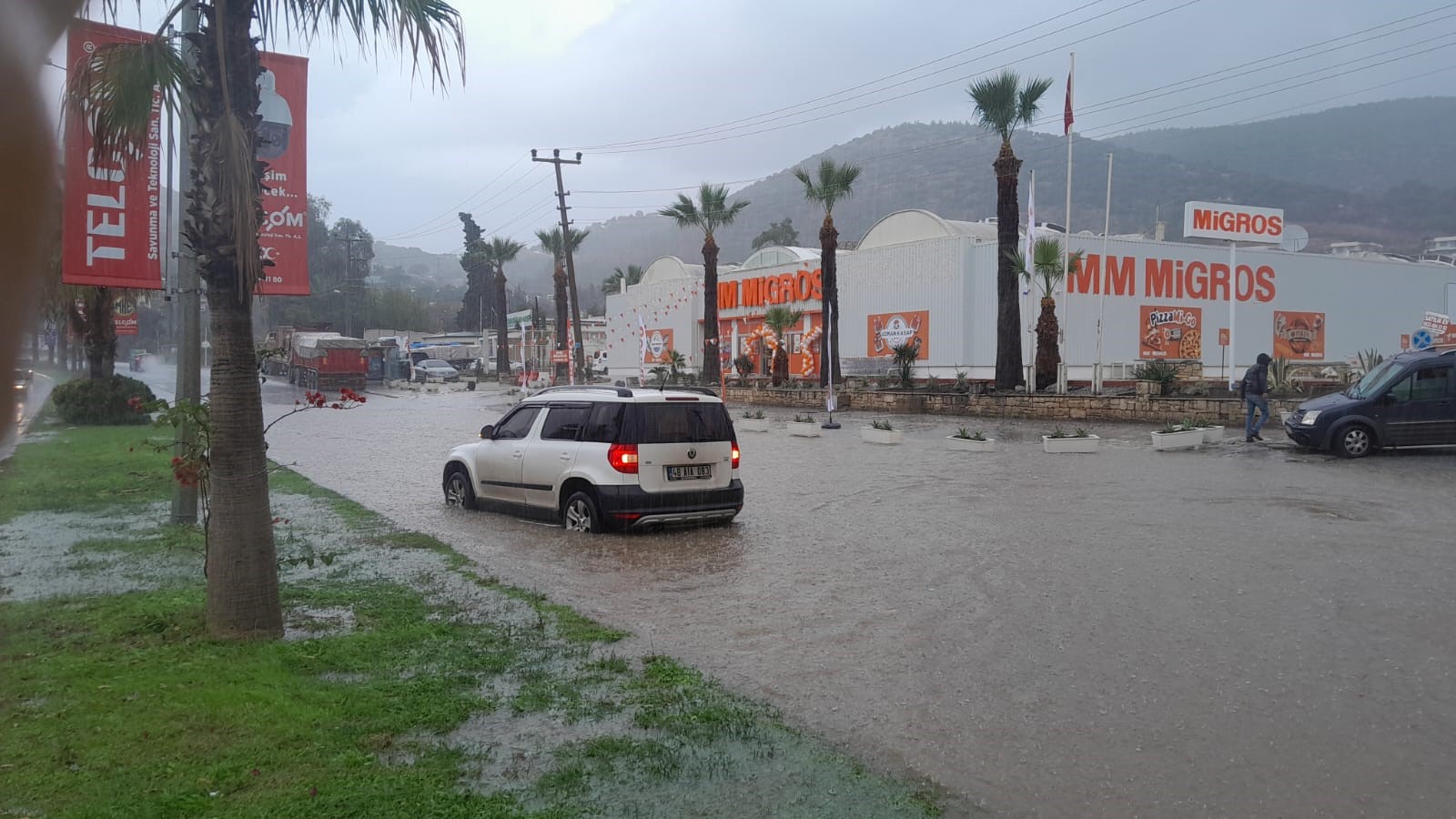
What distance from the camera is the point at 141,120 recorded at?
604 cm

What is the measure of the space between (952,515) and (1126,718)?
714cm

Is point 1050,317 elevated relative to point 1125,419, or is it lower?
elevated

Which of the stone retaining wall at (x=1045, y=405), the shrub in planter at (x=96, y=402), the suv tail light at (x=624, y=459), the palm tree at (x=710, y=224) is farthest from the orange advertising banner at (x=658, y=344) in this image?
the suv tail light at (x=624, y=459)

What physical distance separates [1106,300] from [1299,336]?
13.6 meters

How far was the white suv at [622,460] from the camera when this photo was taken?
35.9 feet

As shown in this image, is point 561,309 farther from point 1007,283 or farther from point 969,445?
point 969,445

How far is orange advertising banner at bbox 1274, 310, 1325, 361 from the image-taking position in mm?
47219

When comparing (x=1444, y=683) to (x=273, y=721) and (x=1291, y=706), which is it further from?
(x=273, y=721)

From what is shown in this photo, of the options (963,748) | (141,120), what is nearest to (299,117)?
(141,120)

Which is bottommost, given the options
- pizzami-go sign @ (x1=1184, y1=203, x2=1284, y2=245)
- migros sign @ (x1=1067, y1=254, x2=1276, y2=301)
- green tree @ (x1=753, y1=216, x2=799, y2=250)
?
migros sign @ (x1=1067, y1=254, x2=1276, y2=301)

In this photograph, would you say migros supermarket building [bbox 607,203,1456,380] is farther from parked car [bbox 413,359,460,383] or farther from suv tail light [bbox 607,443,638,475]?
suv tail light [bbox 607,443,638,475]

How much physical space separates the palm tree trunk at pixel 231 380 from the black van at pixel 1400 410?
57.2 feet

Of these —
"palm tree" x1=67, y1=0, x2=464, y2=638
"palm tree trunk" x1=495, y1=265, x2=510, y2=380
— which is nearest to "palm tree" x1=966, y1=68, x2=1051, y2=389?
"palm tree" x1=67, y1=0, x2=464, y2=638

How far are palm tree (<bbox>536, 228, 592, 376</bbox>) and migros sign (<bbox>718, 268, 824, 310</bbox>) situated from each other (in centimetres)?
894
